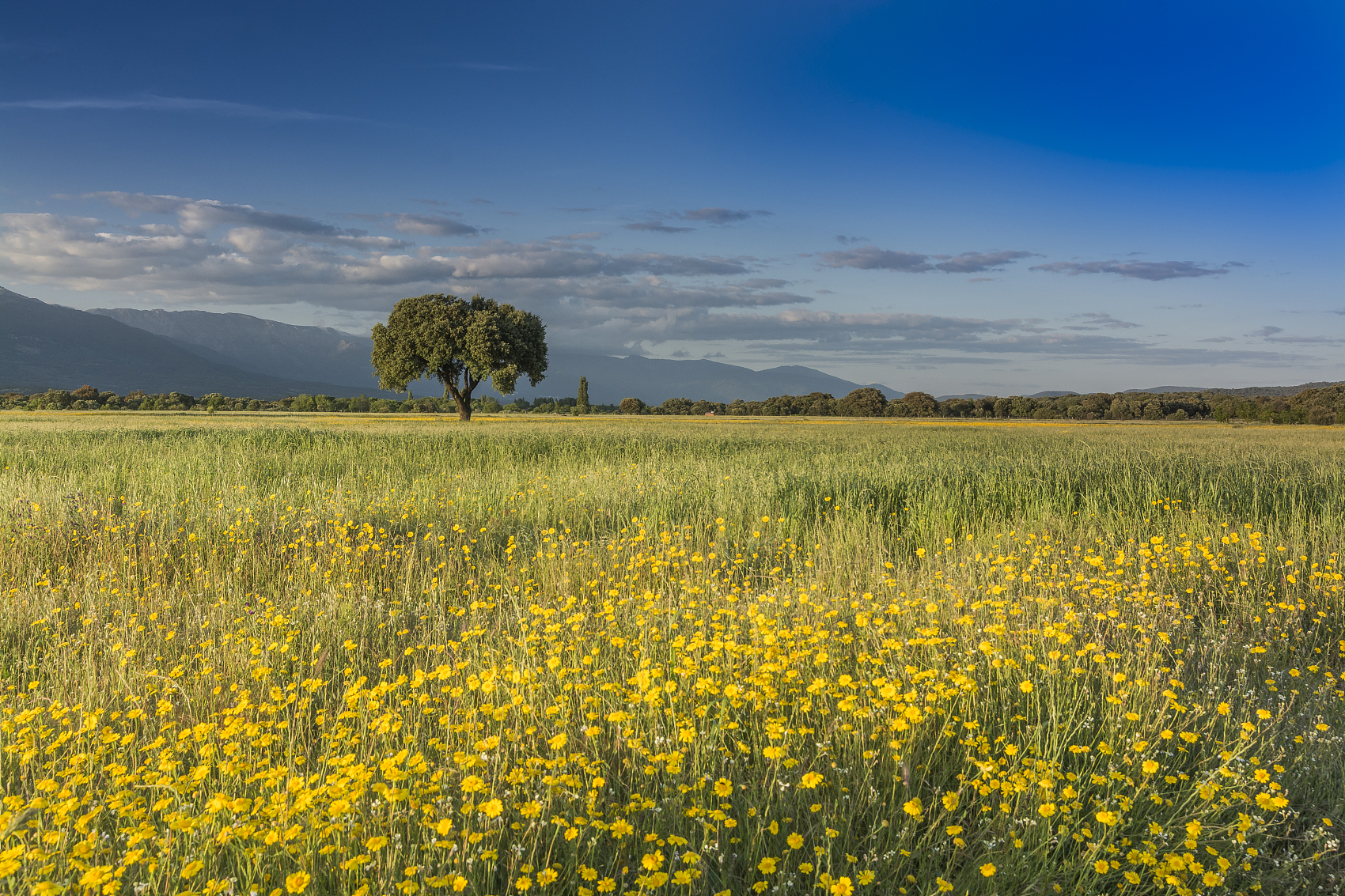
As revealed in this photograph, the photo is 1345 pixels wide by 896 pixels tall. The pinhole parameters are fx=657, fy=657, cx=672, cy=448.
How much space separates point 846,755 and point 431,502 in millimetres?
8719

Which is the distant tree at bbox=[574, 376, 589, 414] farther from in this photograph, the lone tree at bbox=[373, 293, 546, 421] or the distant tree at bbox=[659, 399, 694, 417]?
the lone tree at bbox=[373, 293, 546, 421]

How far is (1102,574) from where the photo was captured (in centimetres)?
656

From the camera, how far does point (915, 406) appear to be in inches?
3044

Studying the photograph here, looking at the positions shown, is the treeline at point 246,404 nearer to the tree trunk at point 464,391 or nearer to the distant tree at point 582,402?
the distant tree at point 582,402

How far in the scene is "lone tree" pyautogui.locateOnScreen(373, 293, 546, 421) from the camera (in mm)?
50344

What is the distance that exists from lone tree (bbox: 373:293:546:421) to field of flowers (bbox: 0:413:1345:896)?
4156 centimetres

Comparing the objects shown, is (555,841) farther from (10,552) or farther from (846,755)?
(10,552)

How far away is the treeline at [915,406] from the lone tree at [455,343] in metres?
27.9

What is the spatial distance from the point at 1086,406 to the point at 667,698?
83.8 meters

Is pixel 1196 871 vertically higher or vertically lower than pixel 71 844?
higher

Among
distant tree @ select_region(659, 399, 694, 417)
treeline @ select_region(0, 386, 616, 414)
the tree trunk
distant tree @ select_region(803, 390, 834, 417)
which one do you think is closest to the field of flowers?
the tree trunk

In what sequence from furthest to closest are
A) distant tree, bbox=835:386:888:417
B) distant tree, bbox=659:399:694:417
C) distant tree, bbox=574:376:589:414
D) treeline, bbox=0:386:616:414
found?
distant tree, bbox=659:399:694:417
distant tree, bbox=574:376:589:414
treeline, bbox=0:386:616:414
distant tree, bbox=835:386:888:417

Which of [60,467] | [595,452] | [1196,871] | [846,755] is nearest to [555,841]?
[846,755]

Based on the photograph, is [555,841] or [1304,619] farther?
[1304,619]
